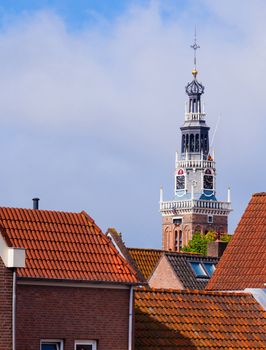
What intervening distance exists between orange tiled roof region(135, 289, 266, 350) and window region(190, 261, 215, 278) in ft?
93.1

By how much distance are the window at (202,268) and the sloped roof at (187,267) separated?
0.15m

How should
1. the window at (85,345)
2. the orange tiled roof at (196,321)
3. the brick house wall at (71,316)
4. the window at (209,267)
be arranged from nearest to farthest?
the brick house wall at (71,316) < the window at (85,345) < the orange tiled roof at (196,321) < the window at (209,267)

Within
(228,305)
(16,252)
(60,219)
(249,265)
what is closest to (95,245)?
(60,219)

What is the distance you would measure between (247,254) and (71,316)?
408 inches

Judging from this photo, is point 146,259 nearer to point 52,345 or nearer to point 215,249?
point 215,249

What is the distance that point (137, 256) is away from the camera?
65.4 meters

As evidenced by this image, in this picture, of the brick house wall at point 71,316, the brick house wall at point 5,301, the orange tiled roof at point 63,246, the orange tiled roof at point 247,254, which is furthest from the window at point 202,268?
the brick house wall at point 5,301

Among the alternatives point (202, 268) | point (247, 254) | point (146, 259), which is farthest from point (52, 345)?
point (146, 259)

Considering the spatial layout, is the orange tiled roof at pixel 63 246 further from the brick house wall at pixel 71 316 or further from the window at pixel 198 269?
the window at pixel 198 269

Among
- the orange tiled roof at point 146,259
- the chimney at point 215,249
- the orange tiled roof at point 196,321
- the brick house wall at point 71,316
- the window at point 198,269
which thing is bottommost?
the brick house wall at point 71,316

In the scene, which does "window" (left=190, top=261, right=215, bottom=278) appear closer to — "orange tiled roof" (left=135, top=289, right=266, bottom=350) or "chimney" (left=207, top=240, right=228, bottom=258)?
"chimney" (left=207, top=240, right=228, bottom=258)

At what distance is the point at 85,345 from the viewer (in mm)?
27625

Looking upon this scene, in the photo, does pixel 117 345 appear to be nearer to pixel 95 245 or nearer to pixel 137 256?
pixel 95 245

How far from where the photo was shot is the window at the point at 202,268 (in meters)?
61.4
